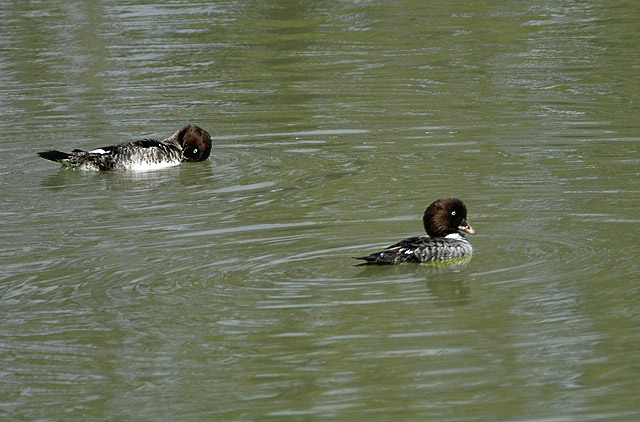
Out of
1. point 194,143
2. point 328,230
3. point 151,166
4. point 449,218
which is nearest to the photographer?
point 449,218

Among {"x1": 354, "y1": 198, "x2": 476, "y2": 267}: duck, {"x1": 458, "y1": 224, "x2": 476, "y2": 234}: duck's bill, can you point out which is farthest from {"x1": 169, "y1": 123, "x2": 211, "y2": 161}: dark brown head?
{"x1": 458, "y1": 224, "x2": 476, "y2": 234}: duck's bill

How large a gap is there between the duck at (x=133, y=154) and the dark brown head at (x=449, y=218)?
15.9 feet

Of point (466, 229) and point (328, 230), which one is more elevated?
point (466, 229)

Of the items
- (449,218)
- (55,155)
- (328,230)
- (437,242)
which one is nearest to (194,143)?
(55,155)

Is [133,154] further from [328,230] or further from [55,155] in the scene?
[328,230]

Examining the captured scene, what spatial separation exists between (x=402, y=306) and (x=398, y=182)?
415 centimetres

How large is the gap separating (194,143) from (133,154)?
0.77 m

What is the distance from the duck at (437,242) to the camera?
9234mm

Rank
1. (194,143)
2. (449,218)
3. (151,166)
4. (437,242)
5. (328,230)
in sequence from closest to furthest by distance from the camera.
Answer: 1. (437,242)
2. (449,218)
3. (328,230)
4. (194,143)
5. (151,166)

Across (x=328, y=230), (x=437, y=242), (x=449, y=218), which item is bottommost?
(x=328, y=230)

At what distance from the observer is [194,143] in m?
14.0

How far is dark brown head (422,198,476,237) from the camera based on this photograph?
9742 millimetres

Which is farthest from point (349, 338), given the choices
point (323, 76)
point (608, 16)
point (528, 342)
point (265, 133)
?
point (608, 16)

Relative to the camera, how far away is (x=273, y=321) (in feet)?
26.6
